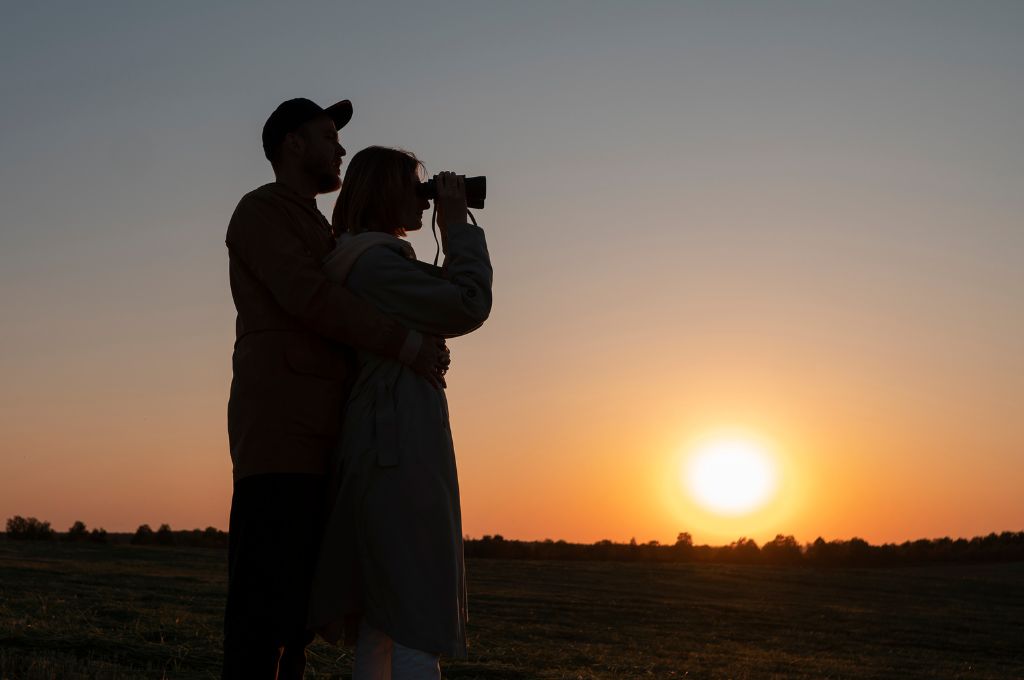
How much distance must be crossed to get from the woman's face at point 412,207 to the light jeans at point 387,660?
116 cm

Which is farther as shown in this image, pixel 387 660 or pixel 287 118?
pixel 287 118

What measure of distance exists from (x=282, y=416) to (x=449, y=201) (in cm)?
79

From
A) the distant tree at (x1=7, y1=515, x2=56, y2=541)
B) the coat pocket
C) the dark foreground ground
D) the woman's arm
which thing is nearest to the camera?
the coat pocket

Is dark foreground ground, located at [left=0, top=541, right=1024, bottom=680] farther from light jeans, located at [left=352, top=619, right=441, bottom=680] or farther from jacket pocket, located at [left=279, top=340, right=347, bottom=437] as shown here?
jacket pocket, located at [left=279, top=340, right=347, bottom=437]

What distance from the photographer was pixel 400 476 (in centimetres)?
284

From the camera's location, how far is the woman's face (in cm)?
317

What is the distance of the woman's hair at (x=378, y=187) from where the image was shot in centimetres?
312

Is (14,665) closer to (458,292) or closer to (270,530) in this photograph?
(270,530)

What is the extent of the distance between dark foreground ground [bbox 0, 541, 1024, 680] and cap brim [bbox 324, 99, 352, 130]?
2.88 metres

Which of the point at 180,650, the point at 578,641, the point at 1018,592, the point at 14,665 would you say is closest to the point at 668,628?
the point at 578,641

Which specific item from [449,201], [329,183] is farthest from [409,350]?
[329,183]

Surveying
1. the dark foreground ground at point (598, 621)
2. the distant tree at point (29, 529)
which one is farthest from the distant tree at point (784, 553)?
the distant tree at point (29, 529)

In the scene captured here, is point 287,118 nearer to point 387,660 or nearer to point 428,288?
point 428,288

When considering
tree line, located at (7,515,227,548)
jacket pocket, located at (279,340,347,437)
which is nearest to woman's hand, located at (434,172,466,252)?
jacket pocket, located at (279,340,347,437)
